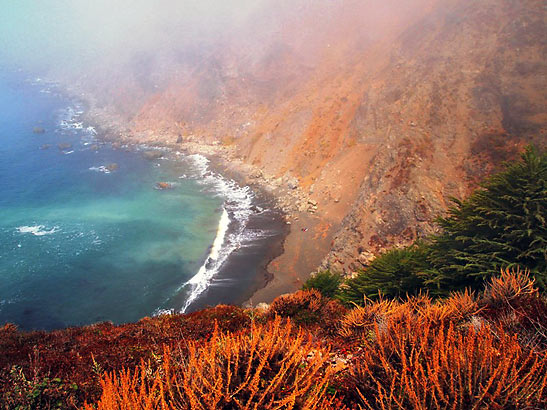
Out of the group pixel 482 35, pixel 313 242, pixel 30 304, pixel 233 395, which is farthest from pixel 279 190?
pixel 233 395

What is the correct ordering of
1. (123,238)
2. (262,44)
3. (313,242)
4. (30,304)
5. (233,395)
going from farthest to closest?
1. (262,44)
2. (123,238)
3. (313,242)
4. (30,304)
5. (233,395)

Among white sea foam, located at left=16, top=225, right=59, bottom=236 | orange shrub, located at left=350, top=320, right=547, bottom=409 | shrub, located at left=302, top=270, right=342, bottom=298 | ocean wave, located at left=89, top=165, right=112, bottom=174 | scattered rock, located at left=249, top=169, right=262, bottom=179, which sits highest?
orange shrub, located at left=350, top=320, right=547, bottom=409

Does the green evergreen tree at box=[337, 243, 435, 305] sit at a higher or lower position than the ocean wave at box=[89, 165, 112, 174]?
higher

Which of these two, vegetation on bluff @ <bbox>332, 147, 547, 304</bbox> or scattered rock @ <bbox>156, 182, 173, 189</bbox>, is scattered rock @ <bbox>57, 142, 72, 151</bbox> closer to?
scattered rock @ <bbox>156, 182, 173, 189</bbox>

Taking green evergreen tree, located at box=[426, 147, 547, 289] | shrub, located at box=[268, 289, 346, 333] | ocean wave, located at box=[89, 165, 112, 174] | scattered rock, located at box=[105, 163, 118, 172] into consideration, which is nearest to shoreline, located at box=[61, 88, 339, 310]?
shrub, located at box=[268, 289, 346, 333]

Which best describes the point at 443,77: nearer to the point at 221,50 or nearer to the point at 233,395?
the point at 233,395

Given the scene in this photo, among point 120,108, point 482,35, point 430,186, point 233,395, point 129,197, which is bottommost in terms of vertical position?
point 129,197

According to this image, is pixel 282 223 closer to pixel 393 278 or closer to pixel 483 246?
pixel 393 278
